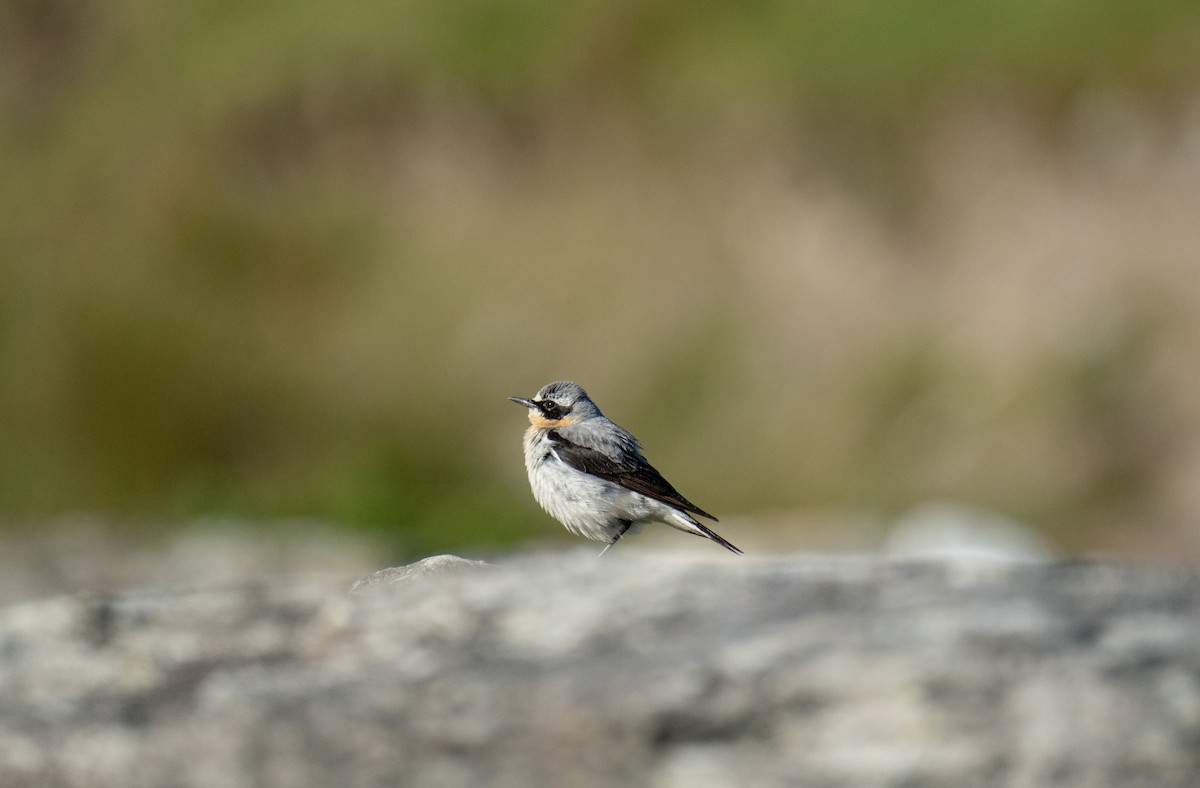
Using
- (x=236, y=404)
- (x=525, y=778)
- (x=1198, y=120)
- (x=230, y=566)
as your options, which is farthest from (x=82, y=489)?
(x=525, y=778)

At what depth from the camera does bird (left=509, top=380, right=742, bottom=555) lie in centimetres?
1182

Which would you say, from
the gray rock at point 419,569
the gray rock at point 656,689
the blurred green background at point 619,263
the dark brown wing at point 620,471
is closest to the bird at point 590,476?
the dark brown wing at point 620,471

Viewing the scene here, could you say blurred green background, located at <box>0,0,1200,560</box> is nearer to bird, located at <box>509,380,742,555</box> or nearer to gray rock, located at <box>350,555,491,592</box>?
bird, located at <box>509,380,742,555</box>

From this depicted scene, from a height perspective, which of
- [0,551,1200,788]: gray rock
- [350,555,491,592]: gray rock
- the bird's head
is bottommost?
[0,551,1200,788]: gray rock

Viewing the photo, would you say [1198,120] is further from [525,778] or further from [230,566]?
[525,778]

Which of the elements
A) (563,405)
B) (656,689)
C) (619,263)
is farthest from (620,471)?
(619,263)

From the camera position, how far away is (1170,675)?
16.8 ft

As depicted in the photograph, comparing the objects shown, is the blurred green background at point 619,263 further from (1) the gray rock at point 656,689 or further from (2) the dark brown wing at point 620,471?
(1) the gray rock at point 656,689

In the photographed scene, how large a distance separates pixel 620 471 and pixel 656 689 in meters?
6.84

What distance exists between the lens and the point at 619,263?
4184 centimetres

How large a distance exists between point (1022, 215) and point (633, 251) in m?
9.80

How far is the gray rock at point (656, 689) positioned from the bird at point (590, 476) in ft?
19.3

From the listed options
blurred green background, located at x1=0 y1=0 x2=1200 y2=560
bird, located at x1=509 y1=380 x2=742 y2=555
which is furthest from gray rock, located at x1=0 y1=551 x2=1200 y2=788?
blurred green background, located at x1=0 y1=0 x2=1200 y2=560

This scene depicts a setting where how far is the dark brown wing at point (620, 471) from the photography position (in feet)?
39.0
